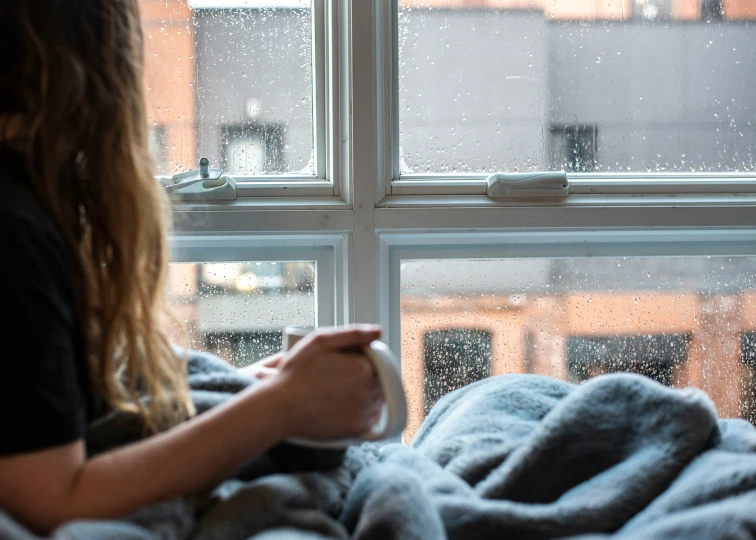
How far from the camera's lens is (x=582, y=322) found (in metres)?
1.30

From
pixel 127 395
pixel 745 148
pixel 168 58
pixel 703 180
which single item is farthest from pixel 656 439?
pixel 168 58

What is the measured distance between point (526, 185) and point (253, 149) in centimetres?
46

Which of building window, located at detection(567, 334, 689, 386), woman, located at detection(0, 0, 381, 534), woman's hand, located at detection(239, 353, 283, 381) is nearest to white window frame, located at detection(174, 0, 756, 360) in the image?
building window, located at detection(567, 334, 689, 386)

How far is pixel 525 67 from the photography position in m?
1.28

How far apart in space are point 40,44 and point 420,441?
0.65 metres

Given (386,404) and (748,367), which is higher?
(386,404)

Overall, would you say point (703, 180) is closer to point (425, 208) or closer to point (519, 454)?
point (425, 208)

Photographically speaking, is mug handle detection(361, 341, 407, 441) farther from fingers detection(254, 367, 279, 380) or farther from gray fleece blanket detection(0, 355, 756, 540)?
fingers detection(254, 367, 279, 380)

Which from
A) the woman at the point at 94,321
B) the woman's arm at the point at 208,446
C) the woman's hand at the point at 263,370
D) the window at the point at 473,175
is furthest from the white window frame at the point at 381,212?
the woman's arm at the point at 208,446

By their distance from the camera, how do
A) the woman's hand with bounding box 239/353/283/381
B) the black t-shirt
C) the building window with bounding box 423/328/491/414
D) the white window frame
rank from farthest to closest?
the building window with bounding box 423/328/491/414
the white window frame
the woman's hand with bounding box 239/353/283/381
the black t-shirt

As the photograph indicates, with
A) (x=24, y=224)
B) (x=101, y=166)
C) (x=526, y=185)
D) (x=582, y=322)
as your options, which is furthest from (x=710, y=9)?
(x=24, y=224)

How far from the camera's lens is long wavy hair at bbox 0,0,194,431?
693mm

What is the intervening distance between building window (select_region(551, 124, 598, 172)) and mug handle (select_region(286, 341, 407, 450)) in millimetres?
701

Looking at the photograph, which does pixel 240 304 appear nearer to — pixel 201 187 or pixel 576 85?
pixel 201 187
